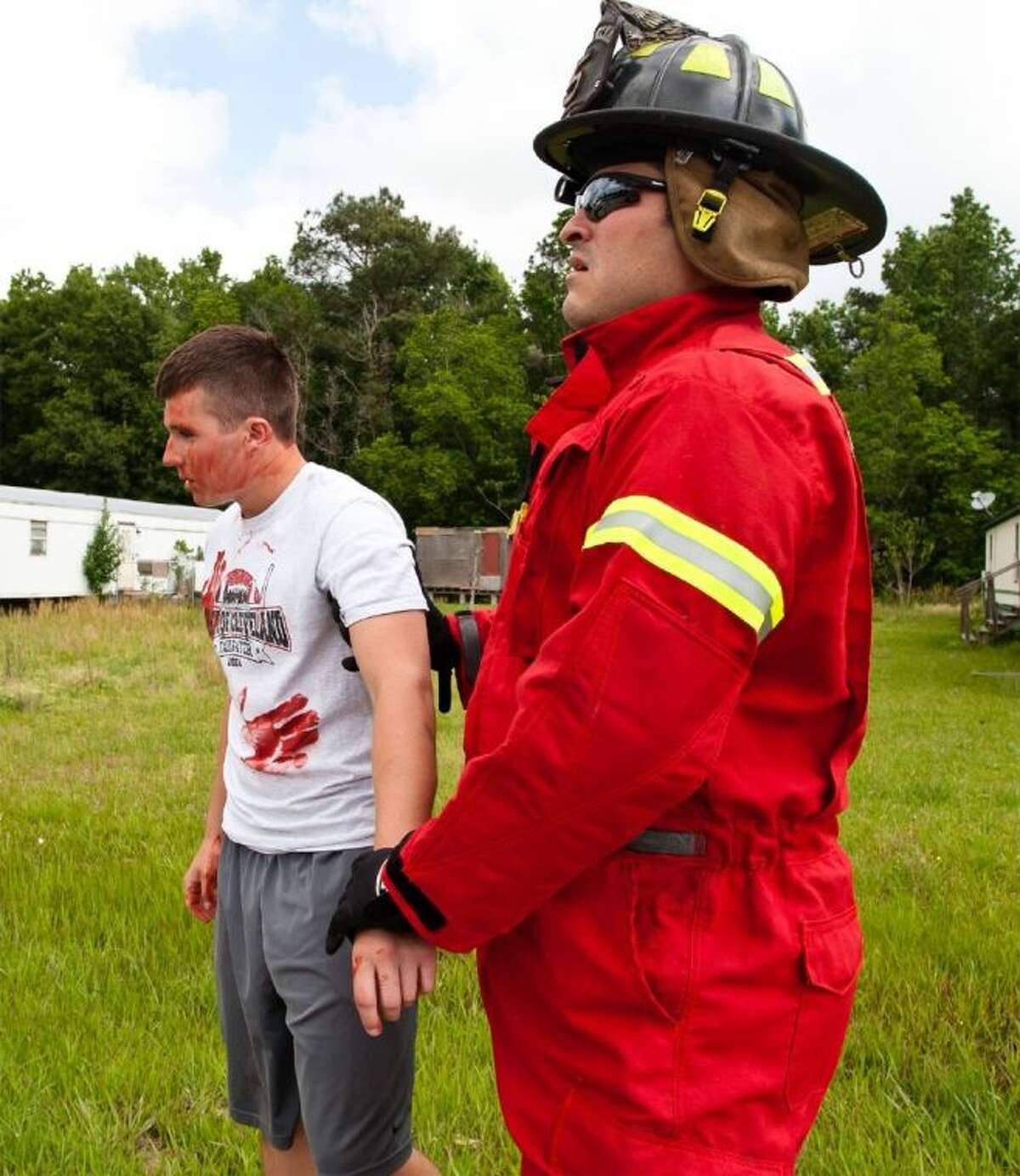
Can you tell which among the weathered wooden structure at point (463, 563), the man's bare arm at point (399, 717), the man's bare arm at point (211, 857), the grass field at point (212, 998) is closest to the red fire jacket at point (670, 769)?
the man's bare arm at point (399, 717)

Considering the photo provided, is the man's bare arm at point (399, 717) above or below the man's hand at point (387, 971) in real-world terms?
above

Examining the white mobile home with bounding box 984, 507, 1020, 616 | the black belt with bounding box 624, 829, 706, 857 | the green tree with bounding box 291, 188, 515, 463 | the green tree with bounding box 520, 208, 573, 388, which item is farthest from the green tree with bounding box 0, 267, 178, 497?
the black belt with bounding box 624, 829, 706, 857

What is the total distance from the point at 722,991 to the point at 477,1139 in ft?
6.55

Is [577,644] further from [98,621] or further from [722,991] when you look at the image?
[98,621]

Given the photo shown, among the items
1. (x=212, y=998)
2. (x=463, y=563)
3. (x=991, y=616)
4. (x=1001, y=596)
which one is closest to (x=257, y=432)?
(x=212, y=998)

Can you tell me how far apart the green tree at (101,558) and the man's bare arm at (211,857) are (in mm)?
31993

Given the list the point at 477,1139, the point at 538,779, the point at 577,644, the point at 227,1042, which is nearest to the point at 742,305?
the point at 577,644

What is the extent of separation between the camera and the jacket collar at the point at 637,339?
1.72 metres

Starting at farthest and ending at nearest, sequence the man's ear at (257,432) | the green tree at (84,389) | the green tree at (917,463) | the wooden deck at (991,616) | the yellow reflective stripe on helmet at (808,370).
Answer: the green tree at (84,389) < the green tree at (917,463) < the wooden deck at (991,616) < the man's ear at (257,432) < the yellow reflective stripe on helmet at (808,370)

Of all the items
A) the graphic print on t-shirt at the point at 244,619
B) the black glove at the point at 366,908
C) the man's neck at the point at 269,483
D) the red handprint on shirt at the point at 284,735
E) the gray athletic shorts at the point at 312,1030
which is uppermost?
the man's neck at the point at 269,483

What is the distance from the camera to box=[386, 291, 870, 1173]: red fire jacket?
143cm

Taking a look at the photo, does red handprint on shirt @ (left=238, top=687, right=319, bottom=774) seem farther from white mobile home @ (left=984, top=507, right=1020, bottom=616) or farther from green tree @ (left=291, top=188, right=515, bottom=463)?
green tree @ (left=291, top=188, right=515, bottom=463)

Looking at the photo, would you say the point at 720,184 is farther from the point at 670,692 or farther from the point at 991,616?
the point at 991,616

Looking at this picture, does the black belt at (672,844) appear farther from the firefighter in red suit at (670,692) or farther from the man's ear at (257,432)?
the man's ear at (257,432)
